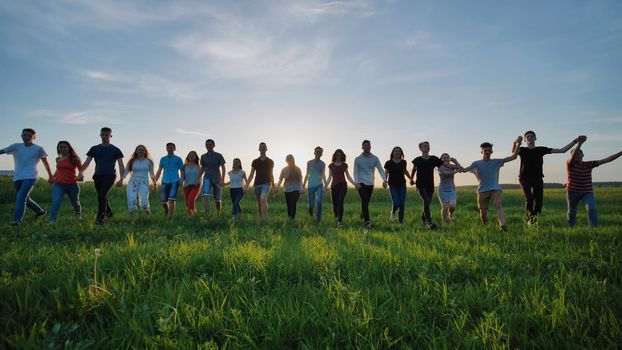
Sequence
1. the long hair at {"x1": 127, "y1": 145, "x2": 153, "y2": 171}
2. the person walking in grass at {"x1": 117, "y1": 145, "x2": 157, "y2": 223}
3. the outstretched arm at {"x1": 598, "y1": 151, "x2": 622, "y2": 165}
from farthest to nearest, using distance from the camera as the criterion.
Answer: the long hair at {"x1": 127, "y1": 145, "x2": 153, "y2": 171}
the person walking in grass at {"x1": 117, "y1": 145, "x2": 157, "y2": 223}
the outstretched arm at {"x1": 598, "y1": 151, "x2": 622, "y2": 165}

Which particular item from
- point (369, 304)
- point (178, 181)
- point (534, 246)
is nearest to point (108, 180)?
point (178, 181)

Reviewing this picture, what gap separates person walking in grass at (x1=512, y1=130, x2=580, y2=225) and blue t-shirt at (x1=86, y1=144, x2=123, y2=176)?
37.1 feet

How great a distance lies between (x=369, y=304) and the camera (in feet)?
9.30

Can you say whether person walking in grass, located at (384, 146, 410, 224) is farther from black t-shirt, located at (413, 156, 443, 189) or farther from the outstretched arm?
the outstretched arm

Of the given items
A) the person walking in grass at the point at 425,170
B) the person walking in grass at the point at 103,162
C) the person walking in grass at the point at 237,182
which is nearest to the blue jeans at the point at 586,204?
the person walking in grass at the point at 425,170

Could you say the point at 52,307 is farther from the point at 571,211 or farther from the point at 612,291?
the point at 571,211

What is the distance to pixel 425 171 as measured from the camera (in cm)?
1019

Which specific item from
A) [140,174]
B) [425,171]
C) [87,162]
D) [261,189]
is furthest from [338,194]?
[87,162]

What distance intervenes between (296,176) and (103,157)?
18.5 ft

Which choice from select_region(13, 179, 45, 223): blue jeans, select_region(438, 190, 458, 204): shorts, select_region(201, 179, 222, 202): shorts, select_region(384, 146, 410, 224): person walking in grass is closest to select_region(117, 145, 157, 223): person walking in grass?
select_region(201, 179, 222, 202): shorts

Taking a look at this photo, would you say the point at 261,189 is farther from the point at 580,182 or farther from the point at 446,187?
the point at 580,182

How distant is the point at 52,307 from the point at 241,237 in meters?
4.10

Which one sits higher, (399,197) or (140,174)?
(140,174)

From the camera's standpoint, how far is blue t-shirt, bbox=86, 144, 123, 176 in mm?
9406
